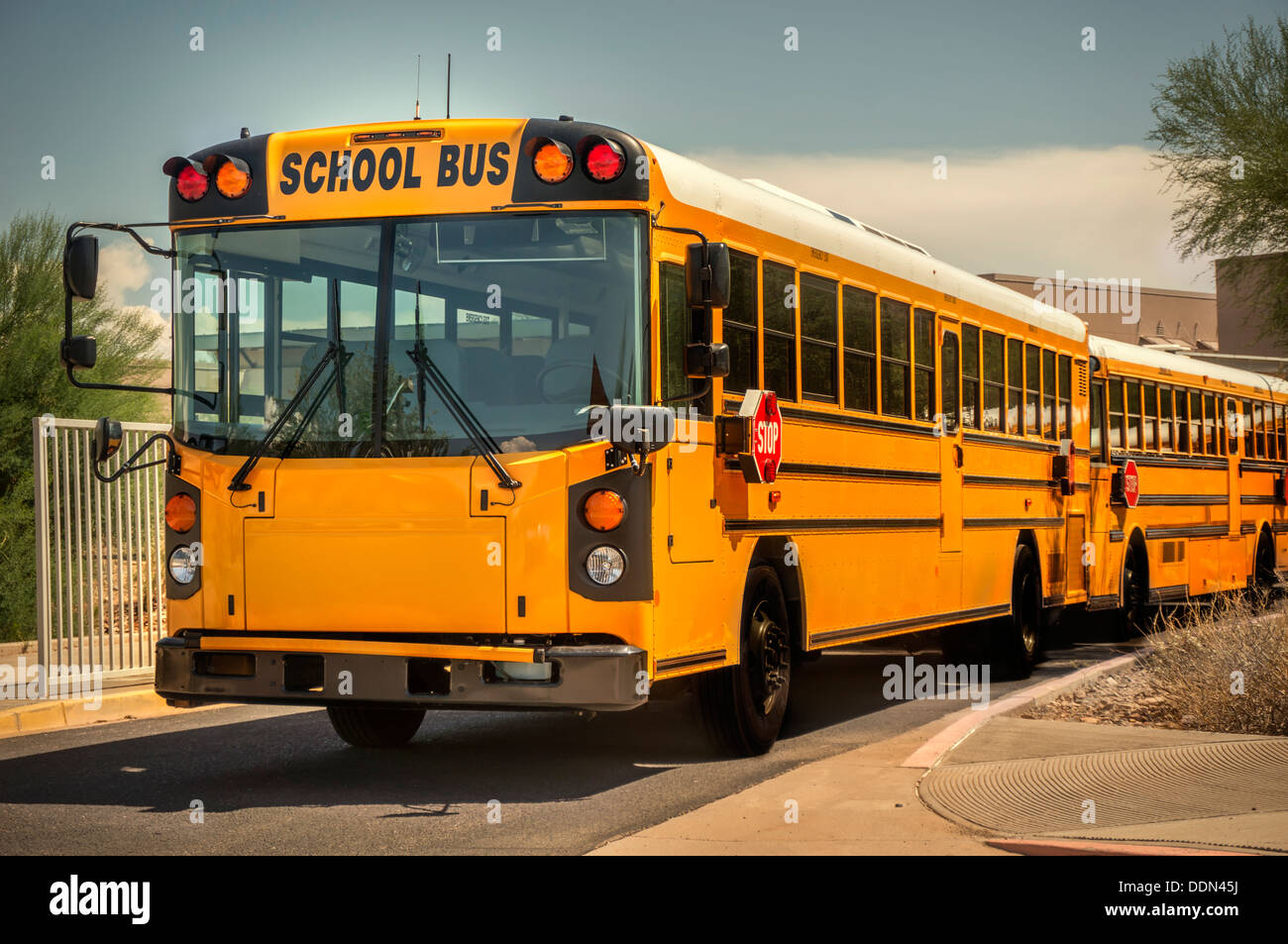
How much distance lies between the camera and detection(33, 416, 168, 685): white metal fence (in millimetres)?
11836

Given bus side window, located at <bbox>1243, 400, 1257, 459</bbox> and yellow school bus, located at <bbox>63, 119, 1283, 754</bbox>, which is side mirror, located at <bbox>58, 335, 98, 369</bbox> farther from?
bus side window, located at <bbox>1243, 400, 1257, 459</bbox>

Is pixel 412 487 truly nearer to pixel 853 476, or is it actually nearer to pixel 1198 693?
pixel 853 476

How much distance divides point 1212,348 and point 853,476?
39464 millimetres

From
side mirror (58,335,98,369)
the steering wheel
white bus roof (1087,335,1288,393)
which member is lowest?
the steering wheel

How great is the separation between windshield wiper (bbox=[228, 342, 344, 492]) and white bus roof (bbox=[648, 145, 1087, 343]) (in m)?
1.86

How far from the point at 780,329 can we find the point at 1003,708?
342cm

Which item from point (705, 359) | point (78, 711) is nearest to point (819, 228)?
point (705, 359)

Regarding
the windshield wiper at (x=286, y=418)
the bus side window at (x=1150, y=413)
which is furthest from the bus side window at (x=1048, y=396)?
the windshield wiper at (x=286, y=418)

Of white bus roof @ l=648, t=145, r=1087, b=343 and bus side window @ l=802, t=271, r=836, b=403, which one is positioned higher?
white bus roof @ l=648, t=145, r=1087, b=343

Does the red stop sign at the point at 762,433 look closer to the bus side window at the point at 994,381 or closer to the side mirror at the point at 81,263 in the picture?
the side mirror at the point at 81,263

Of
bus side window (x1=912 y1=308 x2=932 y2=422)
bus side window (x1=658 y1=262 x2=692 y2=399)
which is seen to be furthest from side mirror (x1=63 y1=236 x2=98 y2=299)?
bus side window (x1=912 y1=308 x2=932 y2=422)

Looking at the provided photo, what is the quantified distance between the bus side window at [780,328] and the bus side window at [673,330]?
3.41 feet

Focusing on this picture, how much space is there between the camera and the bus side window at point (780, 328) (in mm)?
9273

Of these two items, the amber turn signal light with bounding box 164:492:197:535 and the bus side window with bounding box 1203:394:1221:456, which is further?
the bus side window with bounding box 1203:394:1221:456
